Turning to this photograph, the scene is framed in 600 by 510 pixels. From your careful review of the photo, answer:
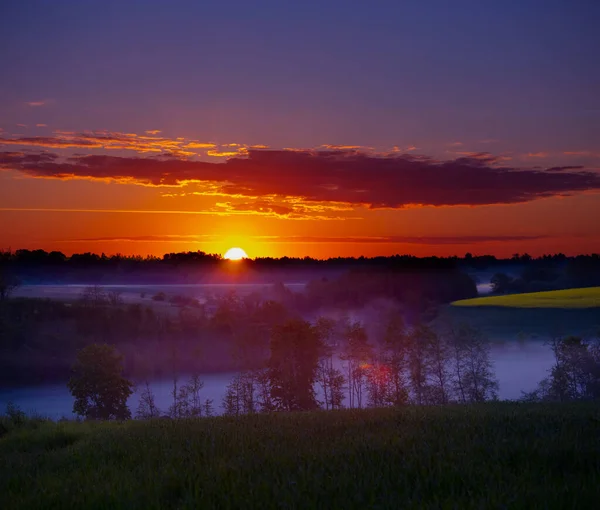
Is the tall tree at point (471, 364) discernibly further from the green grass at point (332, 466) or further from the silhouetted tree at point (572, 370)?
the green grass at point (332, 466)

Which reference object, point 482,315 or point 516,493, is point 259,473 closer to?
point 516,493

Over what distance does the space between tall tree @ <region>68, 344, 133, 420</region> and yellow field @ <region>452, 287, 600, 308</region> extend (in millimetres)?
41001

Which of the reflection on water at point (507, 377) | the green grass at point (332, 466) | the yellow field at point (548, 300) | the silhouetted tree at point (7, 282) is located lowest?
the reflection on water at point (507, 377)

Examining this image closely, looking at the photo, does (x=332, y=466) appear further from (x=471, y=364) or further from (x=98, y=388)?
(x=471, y=364)

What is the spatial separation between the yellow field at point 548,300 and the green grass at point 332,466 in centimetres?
5547

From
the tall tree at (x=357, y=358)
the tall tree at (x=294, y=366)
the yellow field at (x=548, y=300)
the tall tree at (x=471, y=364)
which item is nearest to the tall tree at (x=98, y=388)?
the tall tree at (x=294, y=366)

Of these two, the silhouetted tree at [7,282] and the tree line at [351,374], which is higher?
the silhouetted tree at [7,282]

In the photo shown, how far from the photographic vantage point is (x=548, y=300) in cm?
6644

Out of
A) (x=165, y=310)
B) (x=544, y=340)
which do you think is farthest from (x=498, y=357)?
(x=165, y=310)

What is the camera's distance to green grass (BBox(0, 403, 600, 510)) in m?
7.02

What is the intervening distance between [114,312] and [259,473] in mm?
76274

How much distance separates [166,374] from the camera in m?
73.3

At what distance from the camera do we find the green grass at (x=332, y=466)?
7.02 meters

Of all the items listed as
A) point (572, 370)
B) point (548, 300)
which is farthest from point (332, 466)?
point (548, 300)
